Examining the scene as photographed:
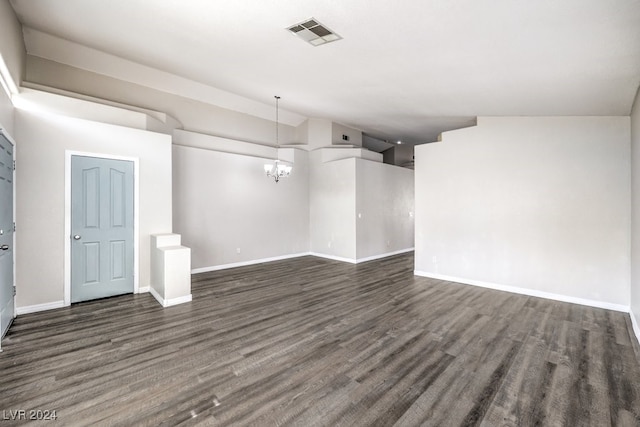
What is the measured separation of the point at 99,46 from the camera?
14.3 ft

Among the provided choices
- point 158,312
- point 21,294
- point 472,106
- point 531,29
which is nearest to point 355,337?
point 158,312

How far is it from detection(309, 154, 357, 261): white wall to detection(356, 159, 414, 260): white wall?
19 centimetres

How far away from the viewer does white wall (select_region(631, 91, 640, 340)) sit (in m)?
3.29

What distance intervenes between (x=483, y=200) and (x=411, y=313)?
273 cm

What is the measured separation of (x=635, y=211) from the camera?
357cm

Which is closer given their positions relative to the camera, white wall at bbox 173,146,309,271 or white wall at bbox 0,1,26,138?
white wall at bbox 0,1,26,138

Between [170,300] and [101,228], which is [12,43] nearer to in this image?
[101,228]

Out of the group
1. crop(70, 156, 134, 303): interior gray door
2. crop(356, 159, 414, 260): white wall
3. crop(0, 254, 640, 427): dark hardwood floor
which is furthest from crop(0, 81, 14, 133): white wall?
crop(356, 159, 414, 260): white wall

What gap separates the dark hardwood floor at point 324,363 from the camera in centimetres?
200

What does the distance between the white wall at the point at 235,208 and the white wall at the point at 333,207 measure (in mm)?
284

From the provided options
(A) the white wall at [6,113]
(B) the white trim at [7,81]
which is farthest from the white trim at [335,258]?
(B) the white trim at [7,81]

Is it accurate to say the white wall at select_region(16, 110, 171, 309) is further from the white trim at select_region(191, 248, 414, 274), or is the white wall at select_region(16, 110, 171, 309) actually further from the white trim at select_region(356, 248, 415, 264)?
the white trim at select_region(356, 248, 415, 264)

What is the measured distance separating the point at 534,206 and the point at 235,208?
6.10 m

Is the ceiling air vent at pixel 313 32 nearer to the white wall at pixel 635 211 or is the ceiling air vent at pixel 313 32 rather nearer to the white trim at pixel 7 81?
Answer: the white trim at pixel 7 81
